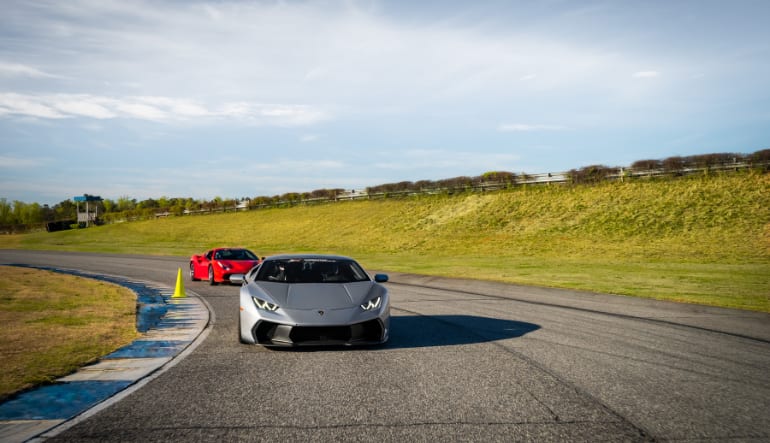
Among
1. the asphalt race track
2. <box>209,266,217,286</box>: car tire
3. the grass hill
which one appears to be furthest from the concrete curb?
the grass hill

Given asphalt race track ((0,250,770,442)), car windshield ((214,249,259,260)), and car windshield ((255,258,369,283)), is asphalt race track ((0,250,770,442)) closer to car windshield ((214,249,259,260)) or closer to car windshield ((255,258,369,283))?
car windshield ((255,258,369,283))

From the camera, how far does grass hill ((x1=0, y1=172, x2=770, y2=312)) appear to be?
20.7m

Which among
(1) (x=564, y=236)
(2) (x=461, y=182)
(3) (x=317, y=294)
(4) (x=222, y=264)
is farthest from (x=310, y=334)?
(2) (x=461, y=182)

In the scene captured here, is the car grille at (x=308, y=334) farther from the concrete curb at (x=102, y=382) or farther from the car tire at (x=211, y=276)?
the car tire at (x=211, y=276)

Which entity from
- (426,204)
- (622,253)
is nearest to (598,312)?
(622,253)

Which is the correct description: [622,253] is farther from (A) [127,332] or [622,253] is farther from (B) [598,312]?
(A) [127,332]

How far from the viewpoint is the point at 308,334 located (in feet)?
24.2

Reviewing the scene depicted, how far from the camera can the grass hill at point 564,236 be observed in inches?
813

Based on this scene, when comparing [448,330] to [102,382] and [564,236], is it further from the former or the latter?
[564,236]

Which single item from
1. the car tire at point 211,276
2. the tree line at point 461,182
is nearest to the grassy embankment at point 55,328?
the car tire at point 211,276

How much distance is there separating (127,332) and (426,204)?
156 ft

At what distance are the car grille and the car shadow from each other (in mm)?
761

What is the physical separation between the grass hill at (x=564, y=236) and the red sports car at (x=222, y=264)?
778 centimetres

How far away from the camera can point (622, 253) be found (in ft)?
101
